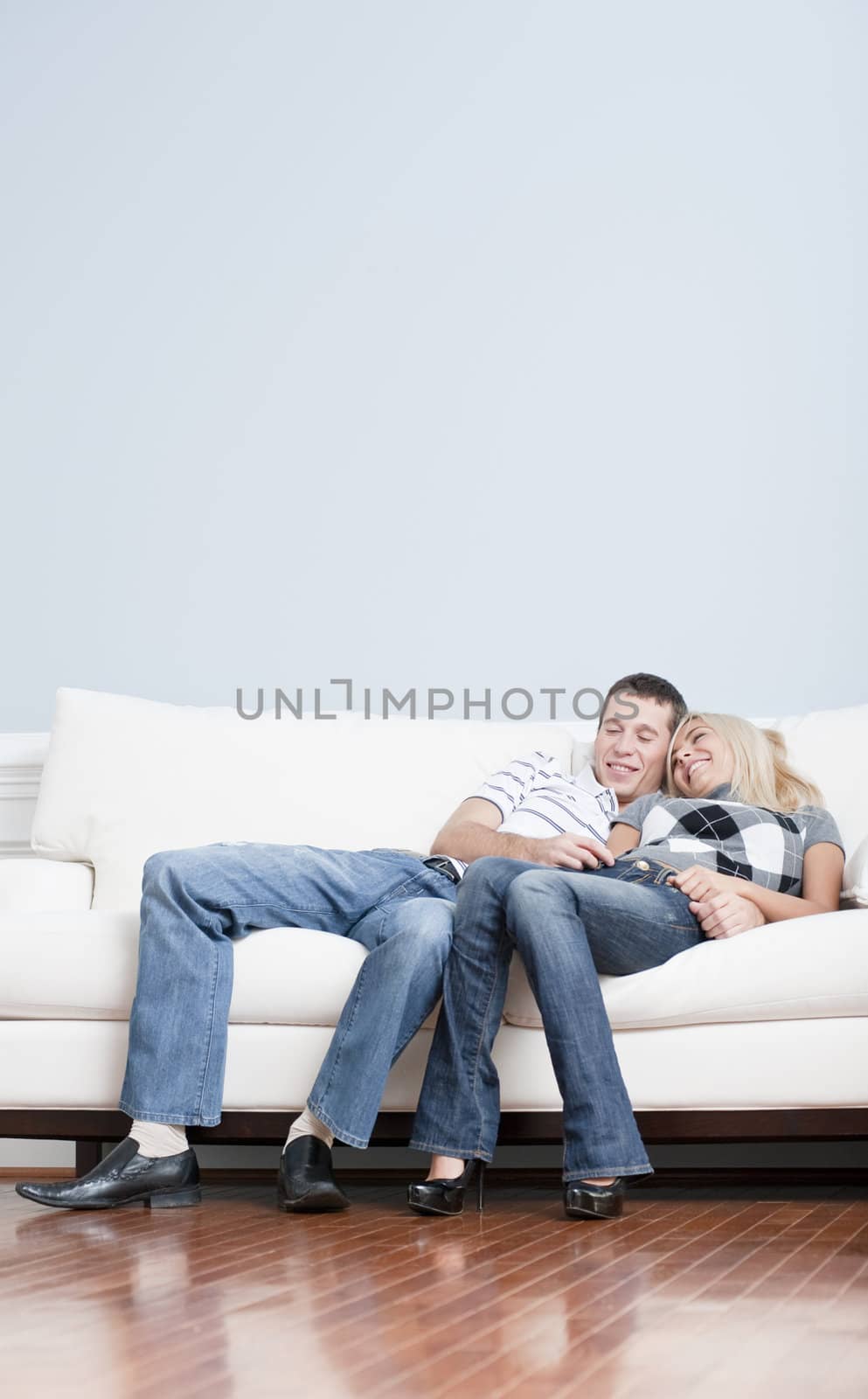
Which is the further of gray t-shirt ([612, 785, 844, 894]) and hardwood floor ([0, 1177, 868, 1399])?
gray t-shirt ([612, 785, 844, 894])

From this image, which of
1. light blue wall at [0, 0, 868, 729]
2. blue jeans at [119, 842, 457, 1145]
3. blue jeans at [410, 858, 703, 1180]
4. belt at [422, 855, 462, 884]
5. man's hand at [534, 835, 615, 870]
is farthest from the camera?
light blue wall at [0, 0, 868, 729]

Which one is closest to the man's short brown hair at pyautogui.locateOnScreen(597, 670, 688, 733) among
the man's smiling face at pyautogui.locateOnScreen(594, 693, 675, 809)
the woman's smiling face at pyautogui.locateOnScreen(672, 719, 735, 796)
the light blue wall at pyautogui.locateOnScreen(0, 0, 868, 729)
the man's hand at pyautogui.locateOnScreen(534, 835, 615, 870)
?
the man's smiling face at pyautogui.locateOnScreen(594, 693, 675, 809)

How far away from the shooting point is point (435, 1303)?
1282 millimetres

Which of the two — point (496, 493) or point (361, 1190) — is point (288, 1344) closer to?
point (361, 1190)

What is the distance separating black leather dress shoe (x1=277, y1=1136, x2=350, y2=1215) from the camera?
176cm

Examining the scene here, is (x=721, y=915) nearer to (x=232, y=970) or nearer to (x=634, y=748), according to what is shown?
(x=634, y=748)

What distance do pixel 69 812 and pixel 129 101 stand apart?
6.12ft

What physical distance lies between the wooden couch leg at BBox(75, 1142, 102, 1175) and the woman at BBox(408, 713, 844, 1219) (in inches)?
33.8

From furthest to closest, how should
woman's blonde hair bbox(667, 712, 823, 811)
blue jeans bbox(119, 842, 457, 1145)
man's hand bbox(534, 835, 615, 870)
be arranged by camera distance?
woman's blonde hair bbox(667, 712, 823, 811) < man's hand bbox(534, 835, 615, 870) < blue jeans bbox(119, 842, 457, 1145)

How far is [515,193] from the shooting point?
3.04 metres

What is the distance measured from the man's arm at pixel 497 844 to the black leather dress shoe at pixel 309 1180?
521 millimetres

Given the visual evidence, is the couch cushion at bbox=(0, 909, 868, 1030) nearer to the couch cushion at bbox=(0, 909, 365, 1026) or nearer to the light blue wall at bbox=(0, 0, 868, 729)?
the couch cushion at bbox=(0, 909, 365, 1026)

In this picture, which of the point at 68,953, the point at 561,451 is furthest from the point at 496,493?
the point at 68,953

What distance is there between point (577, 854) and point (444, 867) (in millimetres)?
251
